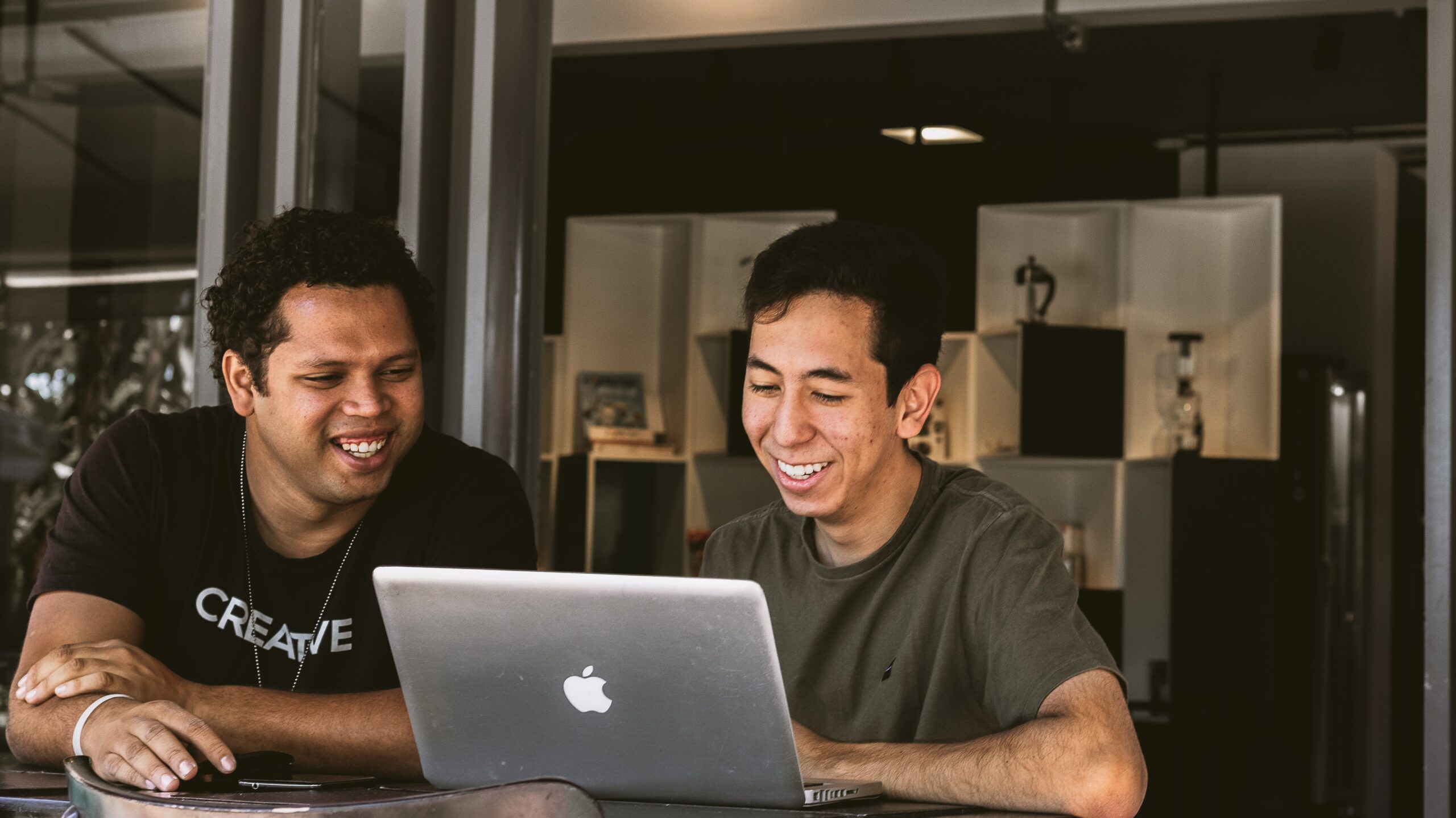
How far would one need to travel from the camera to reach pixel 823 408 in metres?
1.93

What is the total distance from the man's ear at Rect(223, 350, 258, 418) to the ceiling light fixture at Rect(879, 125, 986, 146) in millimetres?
5154

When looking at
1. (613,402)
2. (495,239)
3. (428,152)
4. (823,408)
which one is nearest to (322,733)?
(823,408)

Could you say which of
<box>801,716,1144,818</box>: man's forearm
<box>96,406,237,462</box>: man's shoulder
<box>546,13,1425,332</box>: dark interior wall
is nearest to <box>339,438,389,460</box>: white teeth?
<box>96,406,237,462</box>: man's shoulder

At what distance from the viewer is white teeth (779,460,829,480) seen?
1.93 meters

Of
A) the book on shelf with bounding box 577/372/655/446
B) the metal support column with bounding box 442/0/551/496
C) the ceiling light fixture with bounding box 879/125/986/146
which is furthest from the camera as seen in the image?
the ceiling light fixture with bounding box 879/125/986/146

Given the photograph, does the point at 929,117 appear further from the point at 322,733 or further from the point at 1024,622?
the point at 322,733

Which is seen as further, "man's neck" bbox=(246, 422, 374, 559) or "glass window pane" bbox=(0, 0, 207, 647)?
"glass window pane" bbox=(0, 0, 207, 647)

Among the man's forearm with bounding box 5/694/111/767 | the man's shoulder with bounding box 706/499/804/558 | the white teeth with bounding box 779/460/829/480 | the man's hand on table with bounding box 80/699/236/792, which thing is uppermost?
the white teeth with bounding box 779/460/829/480

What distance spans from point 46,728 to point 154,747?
43cm

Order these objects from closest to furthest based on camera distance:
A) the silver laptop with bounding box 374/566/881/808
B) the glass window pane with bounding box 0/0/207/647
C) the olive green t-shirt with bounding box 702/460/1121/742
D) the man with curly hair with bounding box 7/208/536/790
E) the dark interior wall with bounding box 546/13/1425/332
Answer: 1. the silver laptop with bounding box 374/566/881/808
2. the olive green t-shirt with bounding box 702/460/1121/742
3. the man with curly hair with bounding box 7/208/536/790
4. the glass window pane with bounding box 0/0/207/647
5. the dark interior wall with bounding box 546/13/1425/332

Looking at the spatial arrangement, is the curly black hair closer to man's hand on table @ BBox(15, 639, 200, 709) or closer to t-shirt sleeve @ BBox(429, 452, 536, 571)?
t-shirt sleeve @ BBox(429, 452, 536, 571)

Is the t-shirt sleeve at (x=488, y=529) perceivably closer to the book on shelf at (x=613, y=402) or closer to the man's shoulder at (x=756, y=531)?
the man's shoulder at (x=756, y=531)

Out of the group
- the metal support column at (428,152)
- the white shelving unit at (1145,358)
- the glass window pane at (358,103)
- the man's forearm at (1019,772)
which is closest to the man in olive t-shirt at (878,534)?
the man's forearm at (1019,772)

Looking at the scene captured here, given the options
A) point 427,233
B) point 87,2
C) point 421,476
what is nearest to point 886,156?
point 87,2
